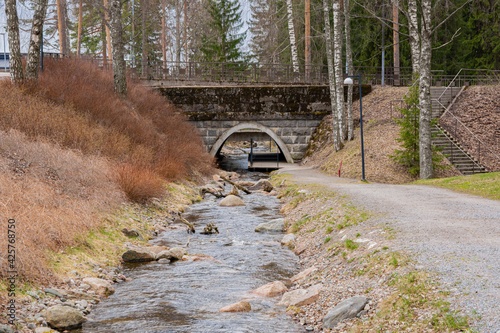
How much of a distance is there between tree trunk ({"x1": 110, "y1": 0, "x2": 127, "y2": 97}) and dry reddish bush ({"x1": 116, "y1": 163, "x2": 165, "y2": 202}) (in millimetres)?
7488

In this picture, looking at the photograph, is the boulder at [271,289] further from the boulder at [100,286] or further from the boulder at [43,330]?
the boulder at [43,330]

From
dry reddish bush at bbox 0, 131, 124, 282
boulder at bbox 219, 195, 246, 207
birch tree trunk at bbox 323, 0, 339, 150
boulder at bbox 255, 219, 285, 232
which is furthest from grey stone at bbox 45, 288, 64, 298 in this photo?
birch tree trunk at bbox 323, 0, 339, 150

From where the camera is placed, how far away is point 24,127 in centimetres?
1273

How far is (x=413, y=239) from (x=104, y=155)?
965 cm

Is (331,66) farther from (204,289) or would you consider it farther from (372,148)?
(204,289)

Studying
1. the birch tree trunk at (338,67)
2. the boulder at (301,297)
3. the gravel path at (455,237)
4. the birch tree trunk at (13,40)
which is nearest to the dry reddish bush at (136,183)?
the birch tree trunk at (13,40)

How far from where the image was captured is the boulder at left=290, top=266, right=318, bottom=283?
830 cm

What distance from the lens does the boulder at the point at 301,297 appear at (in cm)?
701

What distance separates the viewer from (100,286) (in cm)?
762

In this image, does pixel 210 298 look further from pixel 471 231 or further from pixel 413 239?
pixel 471 231

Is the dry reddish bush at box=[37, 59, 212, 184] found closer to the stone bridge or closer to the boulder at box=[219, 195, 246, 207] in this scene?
the boulder at box=[219, 195, 246, 207]

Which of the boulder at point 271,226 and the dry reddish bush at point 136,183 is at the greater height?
the dry reddish bush at point 136,183

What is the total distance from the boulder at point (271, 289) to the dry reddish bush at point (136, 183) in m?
6.35

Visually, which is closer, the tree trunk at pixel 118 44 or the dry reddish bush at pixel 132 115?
the dry reddish bush at pixel 132 115
